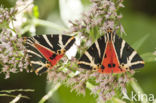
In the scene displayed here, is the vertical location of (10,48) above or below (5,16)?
below

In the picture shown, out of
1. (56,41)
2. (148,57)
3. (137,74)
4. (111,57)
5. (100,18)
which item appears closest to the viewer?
(111,57)

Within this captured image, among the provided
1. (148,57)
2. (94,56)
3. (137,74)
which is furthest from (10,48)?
(137,74)

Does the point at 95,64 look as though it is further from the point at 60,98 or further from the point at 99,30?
the point at 60,98

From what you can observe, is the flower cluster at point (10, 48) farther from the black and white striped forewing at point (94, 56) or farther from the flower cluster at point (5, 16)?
the black and white striped forewing at point (94, 56)

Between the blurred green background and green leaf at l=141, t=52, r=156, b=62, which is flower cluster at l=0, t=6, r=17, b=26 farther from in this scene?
green leaf at l=141, t=52, r=156, b=62

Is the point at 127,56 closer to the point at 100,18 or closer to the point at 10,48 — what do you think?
the point at 100,18

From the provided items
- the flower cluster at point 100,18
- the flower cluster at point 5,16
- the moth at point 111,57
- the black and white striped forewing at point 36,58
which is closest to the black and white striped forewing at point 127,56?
the moth at point 111,57
